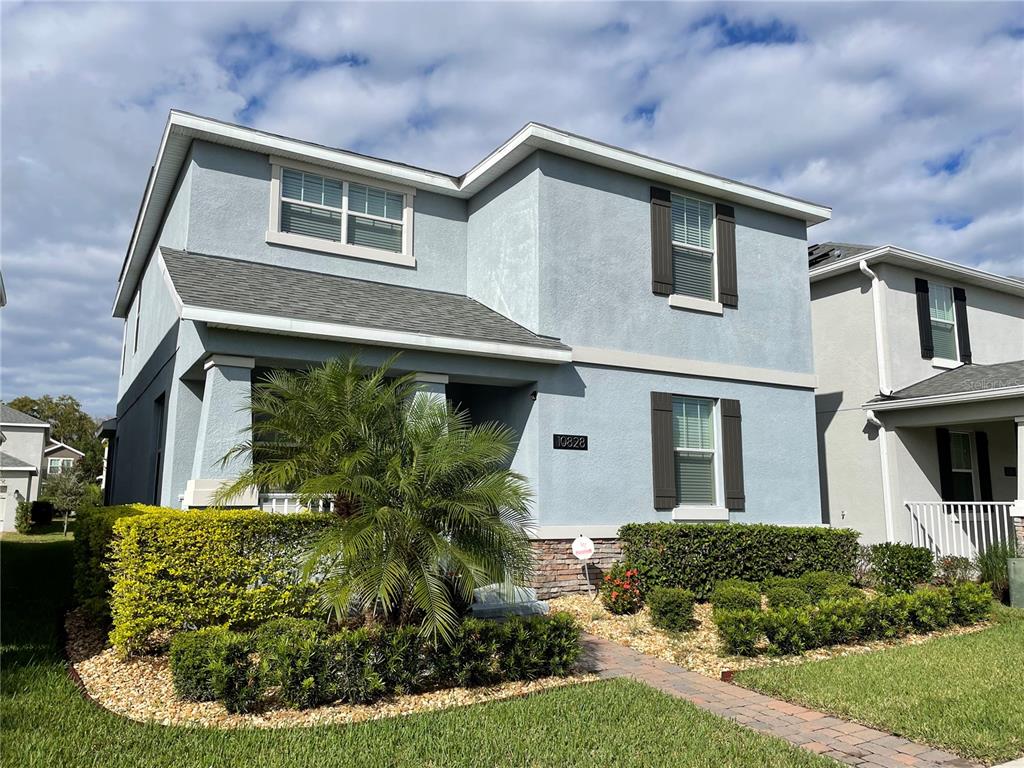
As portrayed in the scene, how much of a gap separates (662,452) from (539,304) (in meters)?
3.13

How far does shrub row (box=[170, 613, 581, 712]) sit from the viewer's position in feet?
19.3

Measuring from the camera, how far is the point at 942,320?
16391mm

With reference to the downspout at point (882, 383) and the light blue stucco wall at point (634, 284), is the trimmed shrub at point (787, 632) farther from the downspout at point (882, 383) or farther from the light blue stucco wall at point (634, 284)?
the downspout at point (882, 383)

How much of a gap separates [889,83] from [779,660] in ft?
29.4

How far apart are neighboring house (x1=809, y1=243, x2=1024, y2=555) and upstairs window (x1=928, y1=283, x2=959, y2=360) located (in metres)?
0.03

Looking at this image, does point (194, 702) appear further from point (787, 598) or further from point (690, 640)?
point (787, 598)

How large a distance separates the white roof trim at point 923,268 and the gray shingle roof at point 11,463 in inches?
1290

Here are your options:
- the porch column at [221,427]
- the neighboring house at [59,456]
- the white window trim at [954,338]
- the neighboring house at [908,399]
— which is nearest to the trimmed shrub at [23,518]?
the neighboring house at [59,456]

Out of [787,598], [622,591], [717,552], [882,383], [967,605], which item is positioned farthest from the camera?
[882,383]

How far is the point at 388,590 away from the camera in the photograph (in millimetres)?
6207

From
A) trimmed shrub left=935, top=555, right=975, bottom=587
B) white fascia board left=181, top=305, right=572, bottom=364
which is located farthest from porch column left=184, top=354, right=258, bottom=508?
trimmed shrub left=935, top=555, right=975, bottom=587

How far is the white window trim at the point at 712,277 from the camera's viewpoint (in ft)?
41.5

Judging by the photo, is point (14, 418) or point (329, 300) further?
point (14, 418)

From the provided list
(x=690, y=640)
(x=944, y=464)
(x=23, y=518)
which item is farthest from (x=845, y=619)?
(x=23, y=518)
